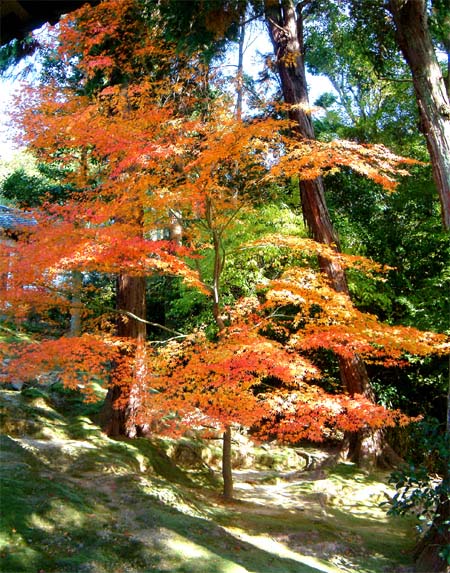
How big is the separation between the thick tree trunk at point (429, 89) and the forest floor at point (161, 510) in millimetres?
4597

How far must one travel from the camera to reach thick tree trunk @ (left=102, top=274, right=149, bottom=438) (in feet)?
27.0

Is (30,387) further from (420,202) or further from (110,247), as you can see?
(420,202)

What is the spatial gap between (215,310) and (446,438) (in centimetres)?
402

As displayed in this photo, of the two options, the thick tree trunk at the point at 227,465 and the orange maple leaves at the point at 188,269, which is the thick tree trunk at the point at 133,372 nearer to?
the orange maple leaves at the point at 188,269

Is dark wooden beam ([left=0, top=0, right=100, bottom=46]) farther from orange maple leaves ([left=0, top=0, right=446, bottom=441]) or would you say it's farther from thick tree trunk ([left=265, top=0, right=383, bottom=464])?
thick tree trunk ([left=265, top=0, right=383, bottom=464])

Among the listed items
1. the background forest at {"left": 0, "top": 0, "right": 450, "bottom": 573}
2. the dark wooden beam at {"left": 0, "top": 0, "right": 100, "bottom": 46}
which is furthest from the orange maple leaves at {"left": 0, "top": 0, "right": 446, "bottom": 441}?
the dark wooden beam at {"left": 0, "top": 0, "right": 100, "bottom": 46}

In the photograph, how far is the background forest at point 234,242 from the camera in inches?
273

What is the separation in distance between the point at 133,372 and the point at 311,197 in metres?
5.16

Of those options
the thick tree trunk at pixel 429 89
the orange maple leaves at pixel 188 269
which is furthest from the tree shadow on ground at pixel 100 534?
the thick tree trunk at pixel 429 89

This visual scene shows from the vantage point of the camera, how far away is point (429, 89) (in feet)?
20.2

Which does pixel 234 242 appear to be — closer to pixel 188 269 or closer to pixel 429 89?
pixel 188 269

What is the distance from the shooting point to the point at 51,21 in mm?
1929

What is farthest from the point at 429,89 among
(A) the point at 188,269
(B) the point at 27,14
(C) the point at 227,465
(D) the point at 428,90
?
(C) the point at 227,465

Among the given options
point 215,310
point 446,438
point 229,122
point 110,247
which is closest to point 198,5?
point 229,122
